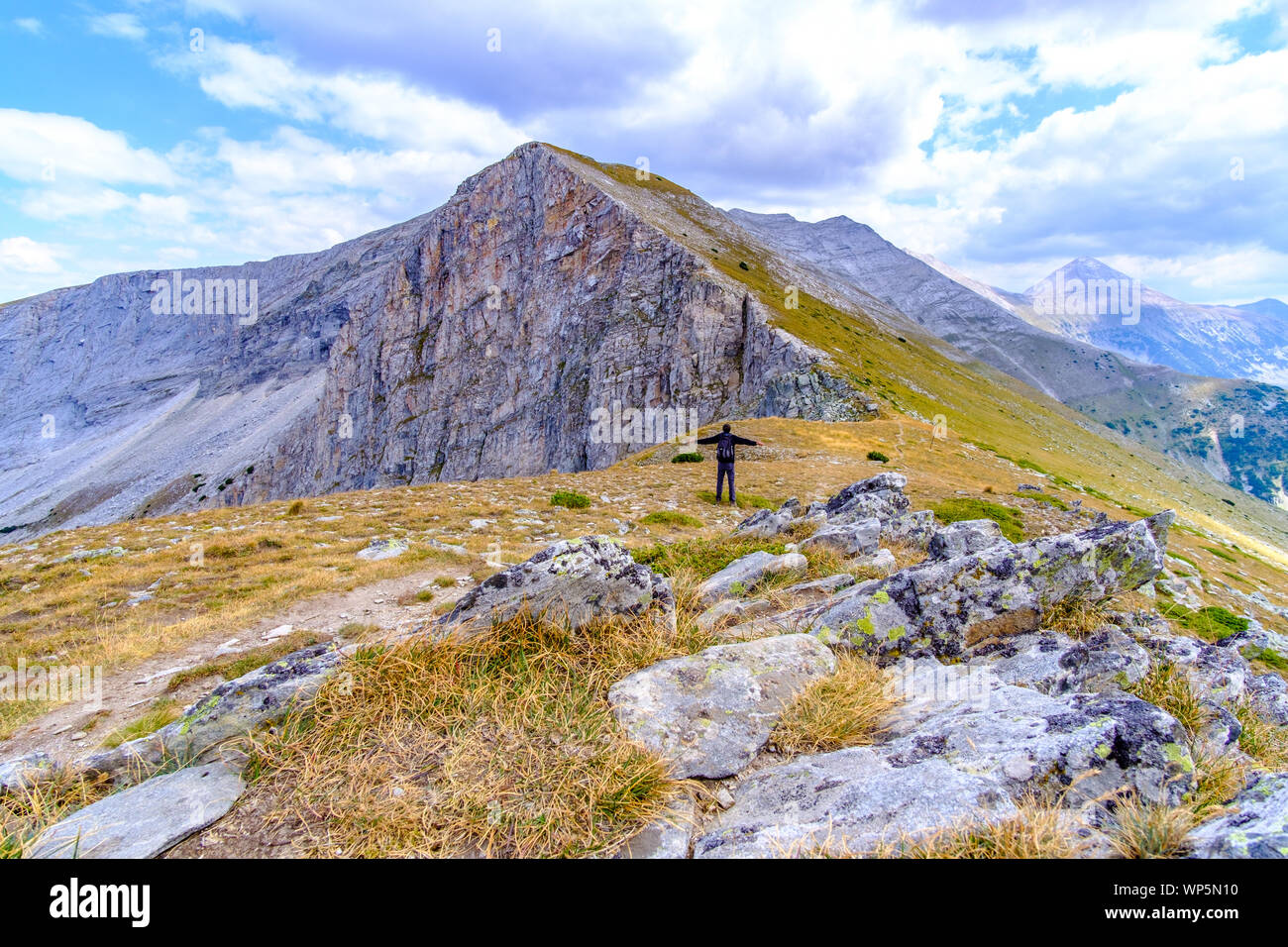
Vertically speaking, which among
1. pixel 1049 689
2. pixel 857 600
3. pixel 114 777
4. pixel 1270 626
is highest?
pixel 857 600

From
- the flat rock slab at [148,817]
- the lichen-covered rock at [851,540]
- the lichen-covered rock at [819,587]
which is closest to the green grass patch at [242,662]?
the flat rock slab at [148,817]

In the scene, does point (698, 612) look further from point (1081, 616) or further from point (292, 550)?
point (292, 550)

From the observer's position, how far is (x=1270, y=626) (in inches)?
591

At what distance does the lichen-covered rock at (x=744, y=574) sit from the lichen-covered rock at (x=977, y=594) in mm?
1620

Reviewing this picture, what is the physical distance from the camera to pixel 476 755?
14.7ft

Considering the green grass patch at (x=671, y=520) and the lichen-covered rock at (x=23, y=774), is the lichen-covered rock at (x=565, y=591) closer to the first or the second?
the lichen-covered rock at (x=23, y=774)

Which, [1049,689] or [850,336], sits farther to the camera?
[850,336]

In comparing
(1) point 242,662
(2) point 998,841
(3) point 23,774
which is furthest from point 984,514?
(3) point 23,774

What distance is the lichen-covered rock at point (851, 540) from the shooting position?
1070 cm

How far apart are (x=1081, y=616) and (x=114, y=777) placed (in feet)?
33.3

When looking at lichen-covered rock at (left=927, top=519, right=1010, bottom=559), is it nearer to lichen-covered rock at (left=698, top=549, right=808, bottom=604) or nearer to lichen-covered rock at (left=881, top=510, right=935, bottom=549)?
lichen-covered rock at (left=881, top=510, right=935, bottom=549)

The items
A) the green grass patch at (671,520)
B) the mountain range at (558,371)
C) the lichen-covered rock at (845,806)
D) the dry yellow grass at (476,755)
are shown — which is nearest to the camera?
the lichen-covered rock at (845,806)

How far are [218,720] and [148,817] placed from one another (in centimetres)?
109
